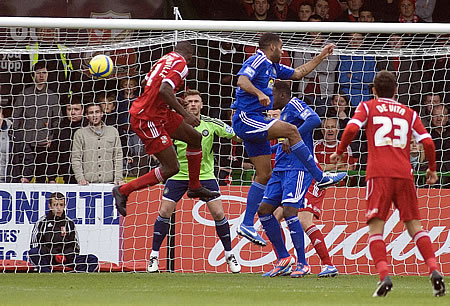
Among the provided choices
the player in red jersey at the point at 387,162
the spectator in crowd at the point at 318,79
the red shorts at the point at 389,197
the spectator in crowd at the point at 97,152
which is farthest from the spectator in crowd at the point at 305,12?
the red shorts at the point at 389,197

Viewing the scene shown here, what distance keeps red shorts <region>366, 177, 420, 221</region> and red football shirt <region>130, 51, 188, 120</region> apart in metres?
2.90

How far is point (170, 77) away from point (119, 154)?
2629 mm

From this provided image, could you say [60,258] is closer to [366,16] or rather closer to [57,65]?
[57,65]

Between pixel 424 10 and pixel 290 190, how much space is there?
5.97 metres

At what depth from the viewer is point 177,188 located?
A: 10.9m

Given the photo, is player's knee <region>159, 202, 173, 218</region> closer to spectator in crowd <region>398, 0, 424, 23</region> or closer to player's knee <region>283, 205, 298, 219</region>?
player's knee <region>283, 205, 298, 219</region>

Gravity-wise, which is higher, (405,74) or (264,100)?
(405,74)

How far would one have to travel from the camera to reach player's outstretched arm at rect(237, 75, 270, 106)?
905 centimetres

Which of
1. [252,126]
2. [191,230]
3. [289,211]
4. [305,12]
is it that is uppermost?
[305,12]

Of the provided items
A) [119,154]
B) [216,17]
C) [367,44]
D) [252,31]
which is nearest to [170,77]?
[252,31]

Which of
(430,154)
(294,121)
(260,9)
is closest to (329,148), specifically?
(294,121)

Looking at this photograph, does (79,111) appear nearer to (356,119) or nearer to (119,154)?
(119,154)

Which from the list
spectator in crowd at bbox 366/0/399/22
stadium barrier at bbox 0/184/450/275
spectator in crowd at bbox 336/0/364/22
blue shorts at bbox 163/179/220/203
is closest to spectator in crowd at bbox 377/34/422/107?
stadium barrier at bbox 0/184/450/275

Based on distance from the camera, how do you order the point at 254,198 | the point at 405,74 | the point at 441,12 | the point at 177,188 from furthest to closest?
1. the point at 441,12
2. the point at 405,74
3. the point at 177,188
4. the point at 254,198
